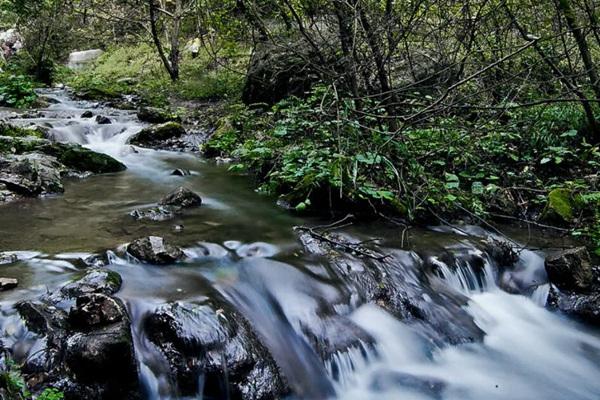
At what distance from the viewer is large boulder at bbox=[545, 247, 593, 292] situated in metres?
4.74

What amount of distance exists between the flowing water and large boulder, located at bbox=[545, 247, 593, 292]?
0.16m

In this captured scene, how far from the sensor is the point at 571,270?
4.77m

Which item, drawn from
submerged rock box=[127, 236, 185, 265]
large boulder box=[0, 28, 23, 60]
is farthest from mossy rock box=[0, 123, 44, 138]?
large boulder box=[0, 28, 23, 60]

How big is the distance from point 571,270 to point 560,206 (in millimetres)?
1389

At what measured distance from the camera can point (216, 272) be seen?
4227 millimetres

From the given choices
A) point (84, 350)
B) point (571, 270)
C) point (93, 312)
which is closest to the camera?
point (84, 350)

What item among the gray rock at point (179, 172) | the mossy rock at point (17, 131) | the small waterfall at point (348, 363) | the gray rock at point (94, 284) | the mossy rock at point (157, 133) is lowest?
the small waterfall at point (348, 363)

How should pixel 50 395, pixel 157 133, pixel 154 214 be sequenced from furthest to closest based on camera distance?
1. pixel 157 133
2. pixel 154 214
3. pixel 50 395

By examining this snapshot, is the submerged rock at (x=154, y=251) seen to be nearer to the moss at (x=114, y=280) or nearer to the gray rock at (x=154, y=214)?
the moss at (x=114, y=280)

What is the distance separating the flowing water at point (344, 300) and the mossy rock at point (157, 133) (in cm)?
456

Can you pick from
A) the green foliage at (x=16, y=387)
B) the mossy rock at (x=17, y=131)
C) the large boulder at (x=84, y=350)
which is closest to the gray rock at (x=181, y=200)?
the large boulder at (x=84, y=350)

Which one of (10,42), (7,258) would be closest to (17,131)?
(7,258)

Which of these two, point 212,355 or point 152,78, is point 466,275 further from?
point 152,78

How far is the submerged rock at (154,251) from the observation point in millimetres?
4199
